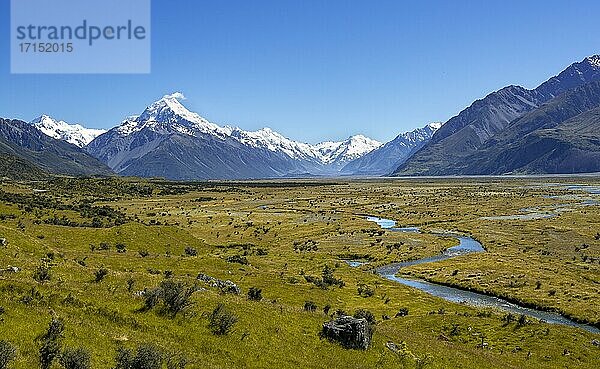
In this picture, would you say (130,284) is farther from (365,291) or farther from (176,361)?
(365,291)

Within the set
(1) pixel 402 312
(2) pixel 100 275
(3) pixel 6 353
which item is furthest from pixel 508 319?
(3) pixel 6 353

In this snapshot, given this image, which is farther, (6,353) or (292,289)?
(292,289)

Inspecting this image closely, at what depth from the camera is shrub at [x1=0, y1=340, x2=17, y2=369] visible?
18.0m

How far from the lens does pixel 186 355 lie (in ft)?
80.5

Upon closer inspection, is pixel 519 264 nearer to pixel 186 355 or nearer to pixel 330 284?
pixel 330 284

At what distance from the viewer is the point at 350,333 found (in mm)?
30984

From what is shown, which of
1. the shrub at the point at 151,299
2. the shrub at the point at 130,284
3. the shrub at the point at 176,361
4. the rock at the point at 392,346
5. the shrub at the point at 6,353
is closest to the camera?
the shrub at the point at 6,353

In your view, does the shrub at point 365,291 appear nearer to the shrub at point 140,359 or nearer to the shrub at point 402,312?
the shrub at point 402,312

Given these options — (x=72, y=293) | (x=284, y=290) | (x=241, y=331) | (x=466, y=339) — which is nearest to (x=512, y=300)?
(x=466, y=339)

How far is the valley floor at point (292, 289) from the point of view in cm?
2644

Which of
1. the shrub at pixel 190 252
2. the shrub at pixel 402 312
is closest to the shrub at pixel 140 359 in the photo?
the shrub at pixel 402 312

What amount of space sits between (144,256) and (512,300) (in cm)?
5001

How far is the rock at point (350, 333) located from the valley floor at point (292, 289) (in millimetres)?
580

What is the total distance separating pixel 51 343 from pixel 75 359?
1.53 metres
